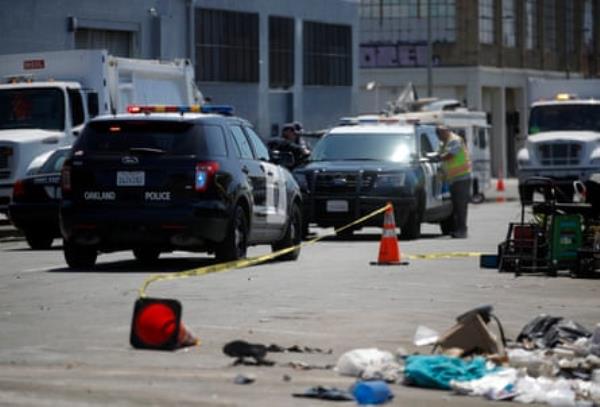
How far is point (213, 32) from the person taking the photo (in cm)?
5372

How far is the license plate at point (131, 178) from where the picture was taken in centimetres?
1916

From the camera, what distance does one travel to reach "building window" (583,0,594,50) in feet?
293

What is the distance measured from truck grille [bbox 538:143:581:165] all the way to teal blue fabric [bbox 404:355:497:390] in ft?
106

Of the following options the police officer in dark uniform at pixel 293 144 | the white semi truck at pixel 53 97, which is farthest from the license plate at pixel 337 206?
the white semi truck at pixel 53 97

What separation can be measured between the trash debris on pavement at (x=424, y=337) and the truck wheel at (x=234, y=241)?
7159 mm

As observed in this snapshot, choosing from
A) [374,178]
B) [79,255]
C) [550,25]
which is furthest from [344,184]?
[550,25]

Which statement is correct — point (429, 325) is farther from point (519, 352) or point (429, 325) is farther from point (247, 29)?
point (247, 29)

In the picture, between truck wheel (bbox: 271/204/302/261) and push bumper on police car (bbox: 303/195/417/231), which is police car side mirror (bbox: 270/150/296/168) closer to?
truck wheel (bbox: 271/204/302/261)

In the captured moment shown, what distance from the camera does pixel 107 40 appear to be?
47.5 metres

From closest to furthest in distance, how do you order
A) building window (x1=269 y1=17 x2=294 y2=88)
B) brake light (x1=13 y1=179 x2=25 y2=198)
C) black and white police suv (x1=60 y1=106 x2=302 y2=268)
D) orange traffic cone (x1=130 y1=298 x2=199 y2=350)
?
orange traffic cone (x1=130 y1=298 x2=199 y2=350)
black and white police suv (x1=60 y1=106 x2=302 y2=268)
brake light (x1=13 y1=179 x2=25 y2=198)
building window (x1=269 y1=17 x2=294 y2=88)

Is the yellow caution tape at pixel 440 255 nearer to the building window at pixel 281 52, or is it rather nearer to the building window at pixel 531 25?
the building window at pixel 281 52

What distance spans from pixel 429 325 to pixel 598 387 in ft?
10.9

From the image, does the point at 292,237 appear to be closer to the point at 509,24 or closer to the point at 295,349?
the point at 295,349

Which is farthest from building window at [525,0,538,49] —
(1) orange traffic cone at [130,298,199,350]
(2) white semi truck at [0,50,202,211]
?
(1) orange traffic cone at [130,298,199,350]
